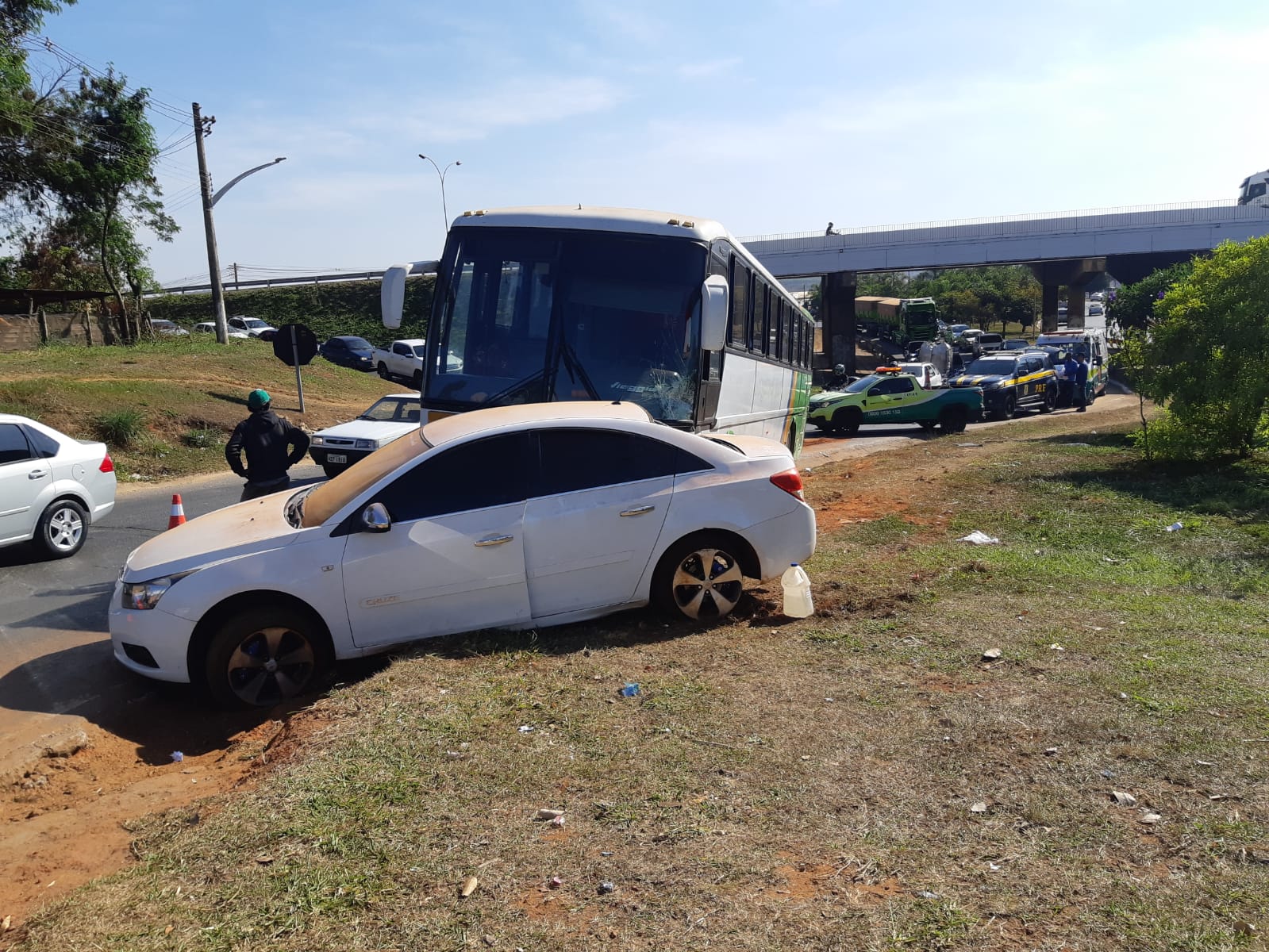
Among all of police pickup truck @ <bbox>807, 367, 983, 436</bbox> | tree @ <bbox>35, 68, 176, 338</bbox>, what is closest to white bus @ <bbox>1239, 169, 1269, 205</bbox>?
police pickup truck @ <bbox>807, 367, 983, 436</bbox>

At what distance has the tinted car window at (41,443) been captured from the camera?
10.5 meters

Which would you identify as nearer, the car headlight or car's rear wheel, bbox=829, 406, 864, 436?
the car headlight

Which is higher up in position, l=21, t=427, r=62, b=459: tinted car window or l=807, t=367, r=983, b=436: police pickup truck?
l=21, t=427, r=62, b=459: tinted car window

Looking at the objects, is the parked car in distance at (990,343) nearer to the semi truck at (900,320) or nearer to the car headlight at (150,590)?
the semi truck at (900,320)

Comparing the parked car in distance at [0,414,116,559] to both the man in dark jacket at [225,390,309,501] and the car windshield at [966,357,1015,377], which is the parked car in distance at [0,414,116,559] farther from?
the car windshield at [966,357,1015,377]

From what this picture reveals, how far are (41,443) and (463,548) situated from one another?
20.9 ft

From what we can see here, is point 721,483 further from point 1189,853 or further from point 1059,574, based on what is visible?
point 1189,853

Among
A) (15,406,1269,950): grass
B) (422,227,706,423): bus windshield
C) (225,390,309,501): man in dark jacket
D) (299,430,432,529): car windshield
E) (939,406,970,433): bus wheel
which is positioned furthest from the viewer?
(939,406,970,433): bus wheel

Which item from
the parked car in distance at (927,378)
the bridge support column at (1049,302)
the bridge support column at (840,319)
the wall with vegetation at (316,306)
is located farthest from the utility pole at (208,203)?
the bridge support column at (1049,302)

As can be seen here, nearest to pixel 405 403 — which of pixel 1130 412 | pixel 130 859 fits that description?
pixel 130 859

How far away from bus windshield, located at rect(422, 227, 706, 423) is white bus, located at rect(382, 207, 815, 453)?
0.01 metres

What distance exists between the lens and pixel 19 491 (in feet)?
33.6

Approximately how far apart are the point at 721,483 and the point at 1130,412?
2595cm

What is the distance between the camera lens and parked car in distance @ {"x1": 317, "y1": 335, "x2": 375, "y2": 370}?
42.6 meters
